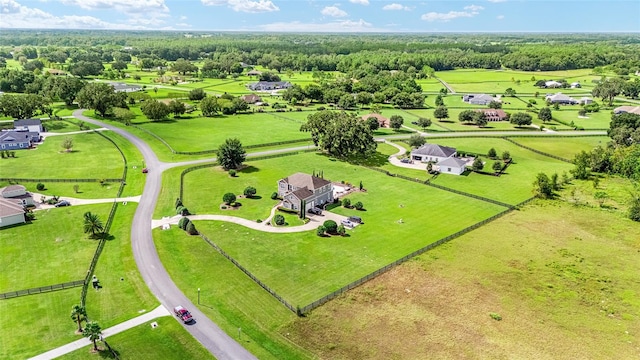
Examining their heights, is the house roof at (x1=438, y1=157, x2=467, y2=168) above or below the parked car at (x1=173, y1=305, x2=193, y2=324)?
above

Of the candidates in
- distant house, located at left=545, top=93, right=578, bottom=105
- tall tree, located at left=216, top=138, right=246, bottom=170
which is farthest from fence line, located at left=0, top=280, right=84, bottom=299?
distant house, located at left=545, top=93, right=578, bottom=105

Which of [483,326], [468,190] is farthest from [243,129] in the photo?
[483,326]

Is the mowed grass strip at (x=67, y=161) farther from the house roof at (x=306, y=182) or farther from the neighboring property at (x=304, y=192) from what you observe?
the house roof at (x=306, y=182)

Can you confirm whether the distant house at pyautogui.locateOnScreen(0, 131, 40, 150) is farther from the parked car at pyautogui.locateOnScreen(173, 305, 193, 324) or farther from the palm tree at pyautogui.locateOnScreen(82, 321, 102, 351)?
the palm tree at pyautogui.locateOnScreen(82, 321, 102, 351)

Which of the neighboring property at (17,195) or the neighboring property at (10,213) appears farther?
the neighboring property at (17,195)

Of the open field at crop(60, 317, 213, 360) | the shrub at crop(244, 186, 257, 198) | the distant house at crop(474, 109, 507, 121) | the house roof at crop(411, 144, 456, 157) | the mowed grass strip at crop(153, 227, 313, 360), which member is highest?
the distant house at crop(474, 109, 507, 121)

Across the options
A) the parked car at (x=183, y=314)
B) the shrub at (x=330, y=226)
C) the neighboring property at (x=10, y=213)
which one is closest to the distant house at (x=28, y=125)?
the neighboring property at (x=10, y=213)
